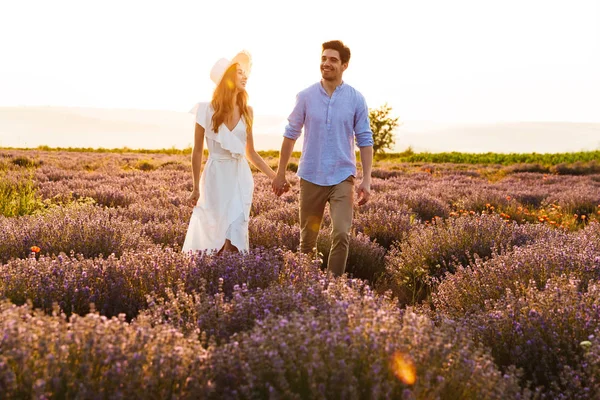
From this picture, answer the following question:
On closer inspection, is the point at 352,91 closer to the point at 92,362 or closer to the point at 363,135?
the point at 363,135

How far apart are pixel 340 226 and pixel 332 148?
2.00 feet

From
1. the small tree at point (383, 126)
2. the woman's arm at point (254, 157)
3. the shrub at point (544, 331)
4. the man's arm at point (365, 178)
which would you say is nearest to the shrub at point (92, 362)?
the shrub at point (544, 331)

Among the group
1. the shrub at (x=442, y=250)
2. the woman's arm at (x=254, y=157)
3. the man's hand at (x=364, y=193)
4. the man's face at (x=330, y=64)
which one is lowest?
the shrub at (x=442, y=250)

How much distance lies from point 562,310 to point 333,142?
2143 millimetres

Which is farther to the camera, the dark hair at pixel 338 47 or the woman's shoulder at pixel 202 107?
the woman's shoulder at pixel 202 107

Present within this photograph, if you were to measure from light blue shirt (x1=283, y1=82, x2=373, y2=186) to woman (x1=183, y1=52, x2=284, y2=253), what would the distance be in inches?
17.8

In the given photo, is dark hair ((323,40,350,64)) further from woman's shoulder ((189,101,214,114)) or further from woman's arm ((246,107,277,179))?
woman's shoulder ((189,101,214,114))

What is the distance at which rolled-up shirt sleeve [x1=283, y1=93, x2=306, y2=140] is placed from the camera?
438 centimetres

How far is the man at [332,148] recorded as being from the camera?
4234 mm

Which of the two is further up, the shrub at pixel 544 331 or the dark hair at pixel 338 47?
the dark hair at pixel 338 47

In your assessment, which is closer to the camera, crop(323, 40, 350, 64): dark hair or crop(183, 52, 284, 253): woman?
crop(323, 40, 350, 64): dark hair

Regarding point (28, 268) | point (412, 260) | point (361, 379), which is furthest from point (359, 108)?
point (361, 379)

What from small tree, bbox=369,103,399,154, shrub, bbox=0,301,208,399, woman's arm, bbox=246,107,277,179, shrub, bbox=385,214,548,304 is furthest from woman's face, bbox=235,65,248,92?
small tree, bbox=369,103,399,154

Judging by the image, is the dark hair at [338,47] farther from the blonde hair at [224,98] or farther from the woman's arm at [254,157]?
the woman's arm at [254,157]
